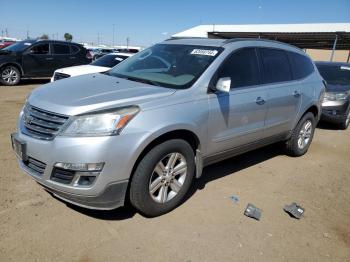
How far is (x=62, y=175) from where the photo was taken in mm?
3160

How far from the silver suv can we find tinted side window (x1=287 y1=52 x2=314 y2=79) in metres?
0.29

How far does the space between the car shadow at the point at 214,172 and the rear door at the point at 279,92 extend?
2.34 ft

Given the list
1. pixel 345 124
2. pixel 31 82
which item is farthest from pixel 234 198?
pixel 31 82

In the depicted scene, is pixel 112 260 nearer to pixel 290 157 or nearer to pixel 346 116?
pixel 290 157

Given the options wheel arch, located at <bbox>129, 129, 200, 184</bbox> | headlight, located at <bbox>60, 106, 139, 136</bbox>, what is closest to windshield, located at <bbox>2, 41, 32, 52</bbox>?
wheel arch, located at <bbox>129, 129, 200, 184</bbox>

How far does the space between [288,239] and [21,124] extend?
2.93 m

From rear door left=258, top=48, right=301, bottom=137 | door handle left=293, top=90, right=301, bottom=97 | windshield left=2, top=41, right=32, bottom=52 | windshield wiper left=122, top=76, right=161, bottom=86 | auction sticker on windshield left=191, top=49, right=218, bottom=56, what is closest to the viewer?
windshield wiper left=122, top=76, right=161, bottom=86

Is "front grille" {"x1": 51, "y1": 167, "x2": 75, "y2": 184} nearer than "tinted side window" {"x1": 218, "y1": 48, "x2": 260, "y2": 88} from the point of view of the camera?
Yes

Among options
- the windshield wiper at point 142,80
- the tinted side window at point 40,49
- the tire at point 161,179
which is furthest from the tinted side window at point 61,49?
the tire at point 161,179

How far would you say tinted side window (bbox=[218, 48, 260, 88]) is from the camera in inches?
166

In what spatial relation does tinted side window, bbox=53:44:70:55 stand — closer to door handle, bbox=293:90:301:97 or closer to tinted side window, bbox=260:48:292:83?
tinted side window, bbox=260:48:292:83

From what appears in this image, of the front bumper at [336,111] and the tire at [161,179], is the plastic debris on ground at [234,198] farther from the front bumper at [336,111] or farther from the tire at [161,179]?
the front bumper at [336,111]

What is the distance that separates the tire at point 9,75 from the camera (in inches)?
487

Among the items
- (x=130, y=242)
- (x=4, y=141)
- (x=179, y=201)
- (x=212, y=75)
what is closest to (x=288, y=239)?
(x=179, y=201)
